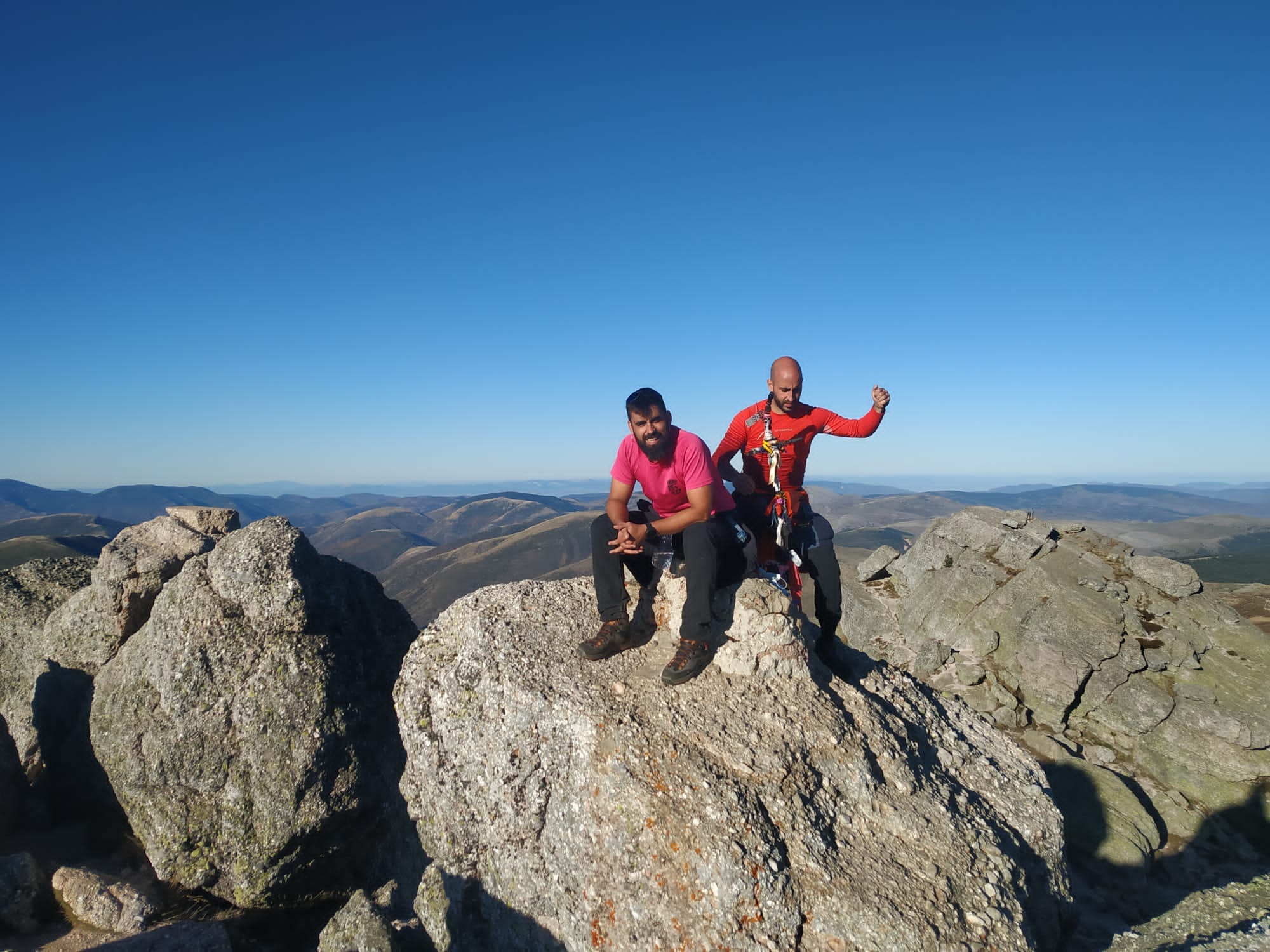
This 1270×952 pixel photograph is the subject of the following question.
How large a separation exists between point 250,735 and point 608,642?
584 centimetres

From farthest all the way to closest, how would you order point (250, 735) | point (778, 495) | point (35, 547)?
point (35, 547)
point (778, 495)
point (250, 735)

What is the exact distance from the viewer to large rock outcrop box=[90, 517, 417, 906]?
9.28 m

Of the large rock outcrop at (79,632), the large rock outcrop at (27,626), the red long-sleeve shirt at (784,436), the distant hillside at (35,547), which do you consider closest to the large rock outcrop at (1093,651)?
the red long-sleeve shirt at (784,436)

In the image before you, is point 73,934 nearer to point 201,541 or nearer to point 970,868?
point 201,541

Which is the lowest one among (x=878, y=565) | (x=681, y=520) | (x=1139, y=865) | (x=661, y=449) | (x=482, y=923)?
(x=1139, y=865)

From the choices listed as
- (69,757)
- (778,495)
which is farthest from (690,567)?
(69,757)

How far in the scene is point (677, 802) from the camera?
21.3 feet

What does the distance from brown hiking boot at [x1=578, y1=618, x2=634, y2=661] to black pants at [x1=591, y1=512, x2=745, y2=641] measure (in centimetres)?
13

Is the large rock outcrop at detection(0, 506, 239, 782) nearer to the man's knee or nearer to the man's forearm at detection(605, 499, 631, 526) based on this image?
the man's forearm at detection(605, 499, 631, 526)

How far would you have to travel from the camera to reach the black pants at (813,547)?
9570mm

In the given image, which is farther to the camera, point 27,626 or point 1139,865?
point 27,626

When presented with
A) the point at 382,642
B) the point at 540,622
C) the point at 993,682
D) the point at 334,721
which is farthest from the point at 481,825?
the point at 993,682

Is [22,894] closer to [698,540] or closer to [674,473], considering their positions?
[698,540]

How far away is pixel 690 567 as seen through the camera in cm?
792
